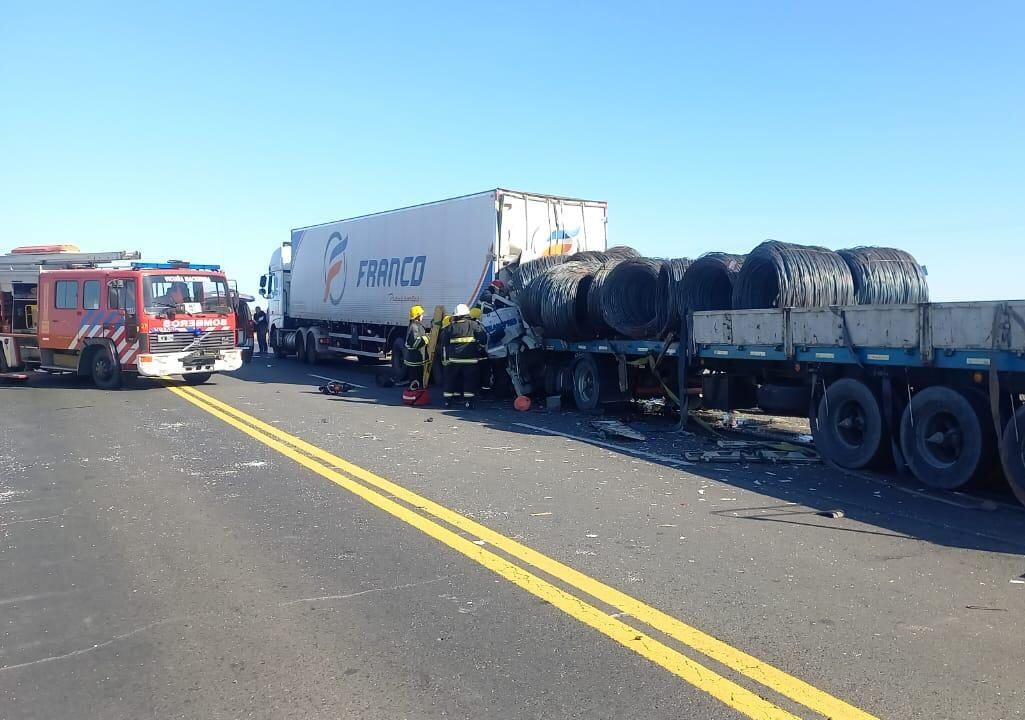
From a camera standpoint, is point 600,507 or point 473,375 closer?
point 600,507

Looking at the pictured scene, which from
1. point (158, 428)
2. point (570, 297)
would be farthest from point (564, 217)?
point (158, 428)

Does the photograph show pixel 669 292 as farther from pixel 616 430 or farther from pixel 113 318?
→ pixel 113 318

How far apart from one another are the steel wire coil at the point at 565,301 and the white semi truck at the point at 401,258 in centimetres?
252

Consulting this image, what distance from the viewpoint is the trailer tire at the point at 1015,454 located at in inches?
283

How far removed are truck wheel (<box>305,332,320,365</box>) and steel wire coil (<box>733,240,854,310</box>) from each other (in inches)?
649

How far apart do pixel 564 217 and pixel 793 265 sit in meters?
8.03

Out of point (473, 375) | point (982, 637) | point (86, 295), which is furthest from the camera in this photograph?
point (86, 295)

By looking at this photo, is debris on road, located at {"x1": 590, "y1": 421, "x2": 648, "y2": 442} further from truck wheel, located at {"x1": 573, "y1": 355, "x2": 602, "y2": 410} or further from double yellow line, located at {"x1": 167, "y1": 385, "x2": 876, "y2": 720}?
double yellow line, located at {"x1": 167, "y1": 385, "x2": 876, "y2": 720}

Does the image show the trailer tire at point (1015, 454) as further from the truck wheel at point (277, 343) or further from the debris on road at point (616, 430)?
the truck wheel at point (277, 343)

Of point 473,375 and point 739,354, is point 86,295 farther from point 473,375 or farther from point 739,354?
point 739,354

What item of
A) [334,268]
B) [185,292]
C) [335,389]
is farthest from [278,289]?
[335,389]

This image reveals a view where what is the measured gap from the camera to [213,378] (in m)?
19.8

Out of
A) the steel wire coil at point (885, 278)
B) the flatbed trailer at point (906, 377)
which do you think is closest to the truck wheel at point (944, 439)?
the flatbed trailer at point (906, 377)

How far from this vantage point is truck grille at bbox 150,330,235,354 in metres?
16.4
